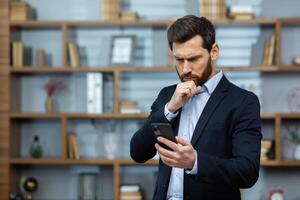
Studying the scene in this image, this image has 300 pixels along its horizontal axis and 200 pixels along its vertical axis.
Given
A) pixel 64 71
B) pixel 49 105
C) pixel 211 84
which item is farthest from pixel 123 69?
pixel 211 84

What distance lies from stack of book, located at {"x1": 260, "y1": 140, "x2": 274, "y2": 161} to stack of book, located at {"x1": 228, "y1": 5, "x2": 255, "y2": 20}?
1014mm

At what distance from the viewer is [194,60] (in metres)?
2.04

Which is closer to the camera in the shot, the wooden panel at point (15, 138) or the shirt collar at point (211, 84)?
the shirt collar at point (211, 84)

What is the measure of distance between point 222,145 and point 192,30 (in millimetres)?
392

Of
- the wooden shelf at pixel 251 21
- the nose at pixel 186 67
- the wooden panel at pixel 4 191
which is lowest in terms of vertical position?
the wooden panel at pixel 4 191

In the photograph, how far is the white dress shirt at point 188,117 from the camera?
2.03 meters

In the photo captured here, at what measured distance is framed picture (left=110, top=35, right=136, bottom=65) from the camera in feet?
16.6

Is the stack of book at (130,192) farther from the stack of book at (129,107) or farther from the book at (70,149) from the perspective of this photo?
the stack of book at (129,107)

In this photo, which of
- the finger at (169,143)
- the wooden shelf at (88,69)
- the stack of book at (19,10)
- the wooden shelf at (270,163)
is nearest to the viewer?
the finger at (169,143)

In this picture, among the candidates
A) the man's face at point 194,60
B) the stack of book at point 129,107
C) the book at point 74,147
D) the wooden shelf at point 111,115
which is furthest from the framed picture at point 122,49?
the man's face at point 194,60

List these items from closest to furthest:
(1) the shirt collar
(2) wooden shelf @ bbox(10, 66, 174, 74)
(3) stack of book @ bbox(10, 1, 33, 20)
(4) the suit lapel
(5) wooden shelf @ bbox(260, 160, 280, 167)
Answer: (4) the suit lapel < (1) the shirt collar < (5) wooden shelf @ bbox(260, 160, 280, 167) < (2) wooden shelf @ bbox(10, 66, 174, 74) < (3) stack of book @ bbox(10, 1, 33, 20)

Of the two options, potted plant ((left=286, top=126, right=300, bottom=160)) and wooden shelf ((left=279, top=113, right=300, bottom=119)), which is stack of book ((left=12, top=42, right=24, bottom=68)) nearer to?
wooden shelf ((left=279, top=113, right=300, bottom=119))

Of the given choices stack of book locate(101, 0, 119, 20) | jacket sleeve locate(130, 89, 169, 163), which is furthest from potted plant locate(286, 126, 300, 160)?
jacket sleeve locate(130, 89, 169, 163)

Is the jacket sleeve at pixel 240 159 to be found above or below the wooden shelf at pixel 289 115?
above
